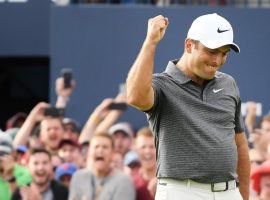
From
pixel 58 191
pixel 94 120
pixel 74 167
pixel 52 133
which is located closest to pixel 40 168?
pixel 58 191

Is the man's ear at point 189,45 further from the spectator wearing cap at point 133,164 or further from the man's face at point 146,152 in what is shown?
the spectator wearing cap at point 133,164

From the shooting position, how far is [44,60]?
14289mm

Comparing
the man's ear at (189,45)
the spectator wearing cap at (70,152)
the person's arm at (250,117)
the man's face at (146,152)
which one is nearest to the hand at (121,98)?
the person's arm at (250,117)

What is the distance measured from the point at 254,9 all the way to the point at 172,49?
1072 millimetres

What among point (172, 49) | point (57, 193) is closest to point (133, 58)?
point (172, 49)

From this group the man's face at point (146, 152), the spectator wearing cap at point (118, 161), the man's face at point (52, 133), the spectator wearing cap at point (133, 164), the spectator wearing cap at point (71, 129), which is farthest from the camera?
the spectator wearing cap at point (71, 129)

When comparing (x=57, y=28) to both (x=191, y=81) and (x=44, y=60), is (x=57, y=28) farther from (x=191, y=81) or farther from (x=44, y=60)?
(x=191, y=81)

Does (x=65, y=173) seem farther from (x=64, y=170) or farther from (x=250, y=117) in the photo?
(x=250, y=117)

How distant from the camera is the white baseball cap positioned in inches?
224

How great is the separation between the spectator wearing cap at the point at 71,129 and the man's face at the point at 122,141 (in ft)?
1.45

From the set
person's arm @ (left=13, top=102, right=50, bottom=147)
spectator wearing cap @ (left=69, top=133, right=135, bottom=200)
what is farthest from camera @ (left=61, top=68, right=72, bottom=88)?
spectator wearing cap @ (left=69, top=133, right=135, bottom=200)

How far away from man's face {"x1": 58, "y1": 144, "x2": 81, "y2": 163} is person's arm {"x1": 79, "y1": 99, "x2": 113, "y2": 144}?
2.36ft

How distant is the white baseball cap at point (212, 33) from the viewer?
5.69 meters

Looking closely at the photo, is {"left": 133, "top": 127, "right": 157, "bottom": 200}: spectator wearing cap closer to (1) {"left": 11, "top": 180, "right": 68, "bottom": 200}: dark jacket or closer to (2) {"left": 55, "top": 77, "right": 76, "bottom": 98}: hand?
(1) {"left": 11, "top": 180, "right": 68, "bottom": 200}: dark jacket
